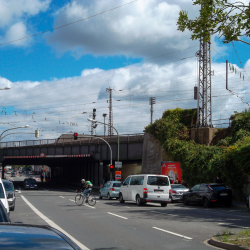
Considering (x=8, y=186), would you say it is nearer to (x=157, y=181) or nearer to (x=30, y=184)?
(x=157, y=181)

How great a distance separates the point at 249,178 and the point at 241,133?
511 cm

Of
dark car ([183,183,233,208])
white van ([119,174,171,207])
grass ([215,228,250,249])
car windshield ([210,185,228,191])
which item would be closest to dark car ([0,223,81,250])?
grass ([215,228,250,249])

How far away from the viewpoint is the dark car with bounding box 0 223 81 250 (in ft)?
9.34

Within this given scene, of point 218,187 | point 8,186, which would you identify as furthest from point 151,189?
point 8,186

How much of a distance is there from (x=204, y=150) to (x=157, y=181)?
1038 cm

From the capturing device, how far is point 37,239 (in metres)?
3.05

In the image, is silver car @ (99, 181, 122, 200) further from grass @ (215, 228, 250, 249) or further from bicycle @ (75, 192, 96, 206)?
grass @ (215, 228, 250, 249)

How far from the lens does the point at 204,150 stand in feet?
102

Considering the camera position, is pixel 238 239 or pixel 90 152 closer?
pixel 238 239

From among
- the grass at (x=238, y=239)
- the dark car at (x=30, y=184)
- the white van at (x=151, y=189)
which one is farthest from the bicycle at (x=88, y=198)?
the dark car at (x=30, y=184)

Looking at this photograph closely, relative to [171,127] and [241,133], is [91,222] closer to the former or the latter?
[241,133]

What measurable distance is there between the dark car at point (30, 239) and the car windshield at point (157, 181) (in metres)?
18.7

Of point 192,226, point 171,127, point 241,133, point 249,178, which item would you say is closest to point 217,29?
point 192,226

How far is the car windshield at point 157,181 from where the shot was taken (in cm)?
2191
